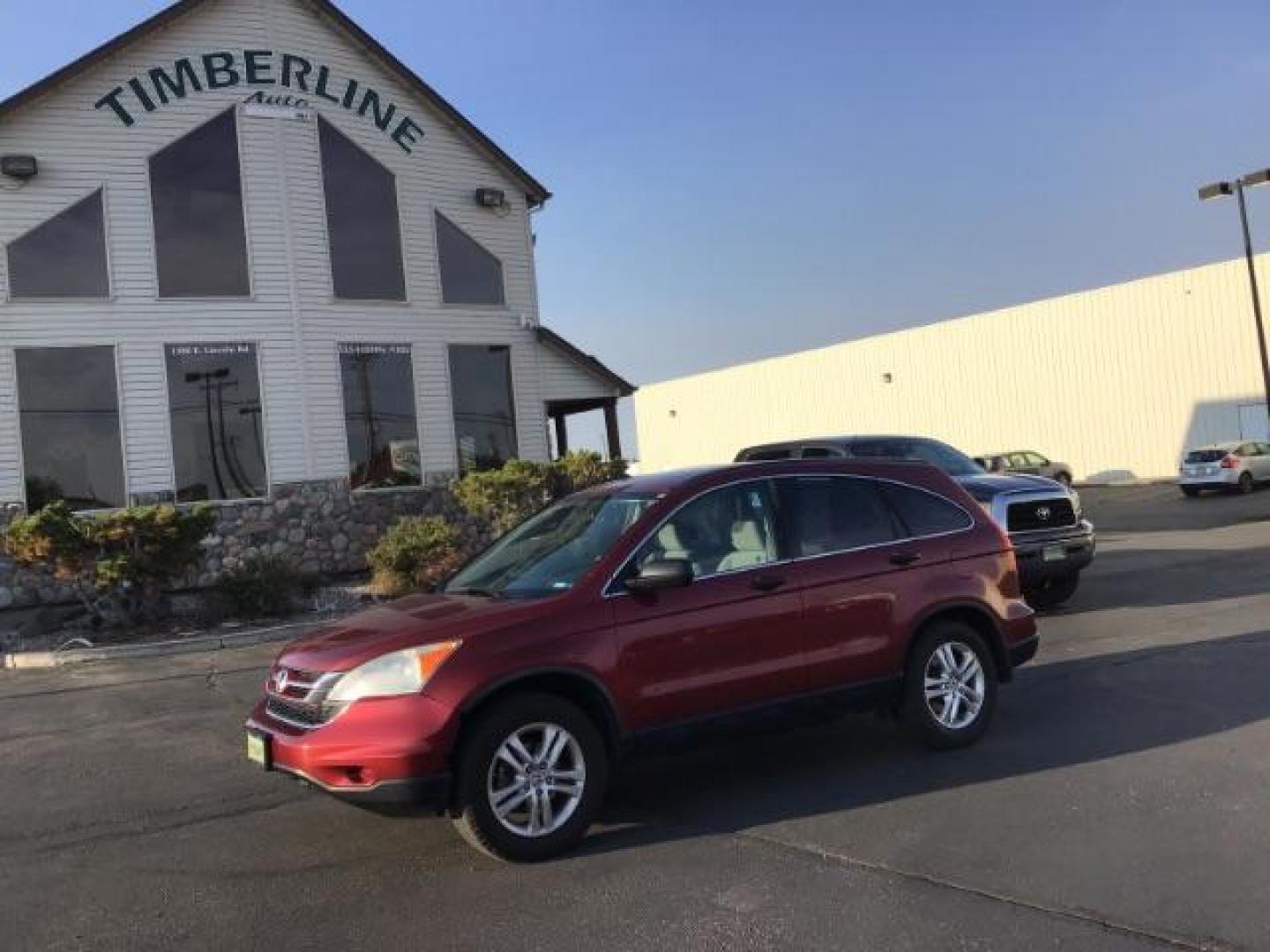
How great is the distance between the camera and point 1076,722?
701 cm

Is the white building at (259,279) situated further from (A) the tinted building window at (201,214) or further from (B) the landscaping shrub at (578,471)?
(B) the landscaping shrub at (578,471)

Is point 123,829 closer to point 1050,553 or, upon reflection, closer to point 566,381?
point 1050,553

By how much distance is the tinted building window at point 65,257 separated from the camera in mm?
15945

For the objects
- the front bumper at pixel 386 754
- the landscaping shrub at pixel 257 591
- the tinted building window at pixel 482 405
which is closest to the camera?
the front bumper at pixel 386 754

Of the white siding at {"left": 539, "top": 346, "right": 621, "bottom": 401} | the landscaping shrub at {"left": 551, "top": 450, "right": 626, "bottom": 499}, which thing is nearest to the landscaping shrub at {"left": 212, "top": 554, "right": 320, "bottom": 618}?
the landscaping shrub at {"left": 551, "top": 450, "right": 626, "bottom": 499}

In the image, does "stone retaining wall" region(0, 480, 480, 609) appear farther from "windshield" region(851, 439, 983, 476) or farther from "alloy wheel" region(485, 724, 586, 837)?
"alloy wheel" region(485, 724, 586, 837)

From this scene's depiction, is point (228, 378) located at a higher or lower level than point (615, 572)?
higher

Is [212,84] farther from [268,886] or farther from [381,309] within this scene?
[268,886]

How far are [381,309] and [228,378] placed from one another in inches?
99.9

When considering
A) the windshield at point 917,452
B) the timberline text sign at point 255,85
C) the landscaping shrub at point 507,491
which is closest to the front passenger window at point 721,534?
the windshield at point 917,452

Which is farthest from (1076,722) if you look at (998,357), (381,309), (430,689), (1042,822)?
(998,357)

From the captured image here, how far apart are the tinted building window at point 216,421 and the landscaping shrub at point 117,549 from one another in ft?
10.4

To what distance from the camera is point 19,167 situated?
15.8 metres

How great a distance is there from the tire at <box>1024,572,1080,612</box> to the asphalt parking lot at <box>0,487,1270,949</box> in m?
3.53
